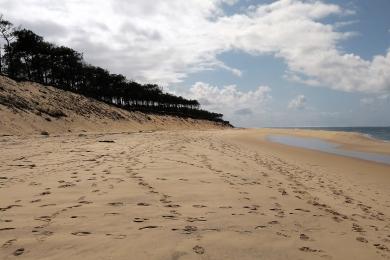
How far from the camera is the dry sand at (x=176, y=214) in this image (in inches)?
202

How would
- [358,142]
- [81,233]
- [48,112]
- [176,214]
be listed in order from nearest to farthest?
[81,233] < [176,214] < [48,112] < [358,142]

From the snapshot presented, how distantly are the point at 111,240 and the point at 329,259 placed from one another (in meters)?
3.21

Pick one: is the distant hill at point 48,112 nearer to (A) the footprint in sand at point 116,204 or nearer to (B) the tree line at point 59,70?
(B) the tree line at point 59,70

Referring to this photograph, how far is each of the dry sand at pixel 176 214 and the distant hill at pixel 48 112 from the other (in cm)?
2122

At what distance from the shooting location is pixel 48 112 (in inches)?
1532

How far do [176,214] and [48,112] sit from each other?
35.7 metres

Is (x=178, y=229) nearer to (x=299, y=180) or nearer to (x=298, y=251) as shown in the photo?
(x=298, y=251)

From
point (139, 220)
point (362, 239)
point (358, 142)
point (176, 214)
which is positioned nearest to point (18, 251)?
point (139, 220)

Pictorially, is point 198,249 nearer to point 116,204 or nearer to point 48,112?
point 116,204

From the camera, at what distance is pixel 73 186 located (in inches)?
343

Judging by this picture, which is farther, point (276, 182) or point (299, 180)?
point (299, 180)

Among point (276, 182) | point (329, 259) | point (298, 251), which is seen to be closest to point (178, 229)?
point (298, 251)

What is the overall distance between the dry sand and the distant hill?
2122 centimetres

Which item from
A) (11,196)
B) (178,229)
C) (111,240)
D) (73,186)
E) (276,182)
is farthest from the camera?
(276,182)
